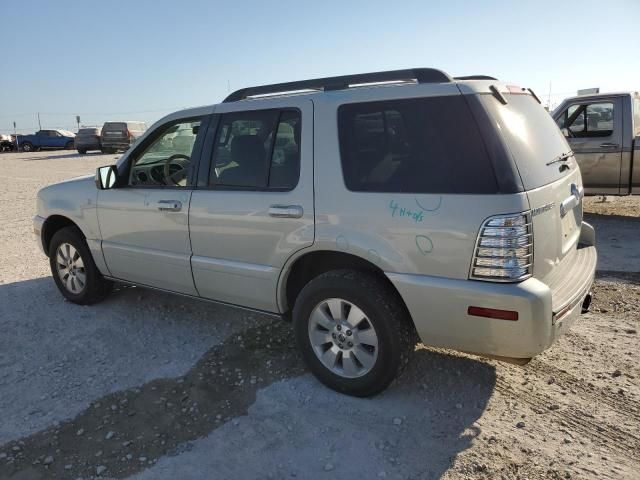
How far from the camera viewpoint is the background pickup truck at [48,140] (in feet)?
120

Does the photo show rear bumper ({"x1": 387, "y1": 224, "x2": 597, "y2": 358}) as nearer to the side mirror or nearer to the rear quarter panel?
the rear quarter panel

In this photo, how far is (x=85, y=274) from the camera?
495cm

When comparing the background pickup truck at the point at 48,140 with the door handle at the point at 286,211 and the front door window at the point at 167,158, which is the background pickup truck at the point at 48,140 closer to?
the front door window at the point at 167,158

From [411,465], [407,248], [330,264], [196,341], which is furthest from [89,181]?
[411,465]

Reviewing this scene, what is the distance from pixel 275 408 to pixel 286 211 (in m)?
1.23

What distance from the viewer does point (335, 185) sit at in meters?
3.23

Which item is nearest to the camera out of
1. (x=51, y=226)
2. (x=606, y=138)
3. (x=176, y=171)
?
(x=176, y=171)

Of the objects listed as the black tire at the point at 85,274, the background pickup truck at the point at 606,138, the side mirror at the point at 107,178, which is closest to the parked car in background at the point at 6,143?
the black tire at the point at 85,274

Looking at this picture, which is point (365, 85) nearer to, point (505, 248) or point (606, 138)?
point (505, 248)

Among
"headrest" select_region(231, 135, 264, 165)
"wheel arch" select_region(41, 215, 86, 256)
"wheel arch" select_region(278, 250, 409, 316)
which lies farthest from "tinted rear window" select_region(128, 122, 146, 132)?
"wheel arch" select_region(278, 250, 409, 316)

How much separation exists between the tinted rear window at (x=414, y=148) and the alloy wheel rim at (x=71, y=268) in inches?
120

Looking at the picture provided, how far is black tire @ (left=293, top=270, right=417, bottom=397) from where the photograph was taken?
3.11 meters

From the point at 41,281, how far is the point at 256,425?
12.9ft

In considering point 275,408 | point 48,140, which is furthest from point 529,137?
point 48,140
